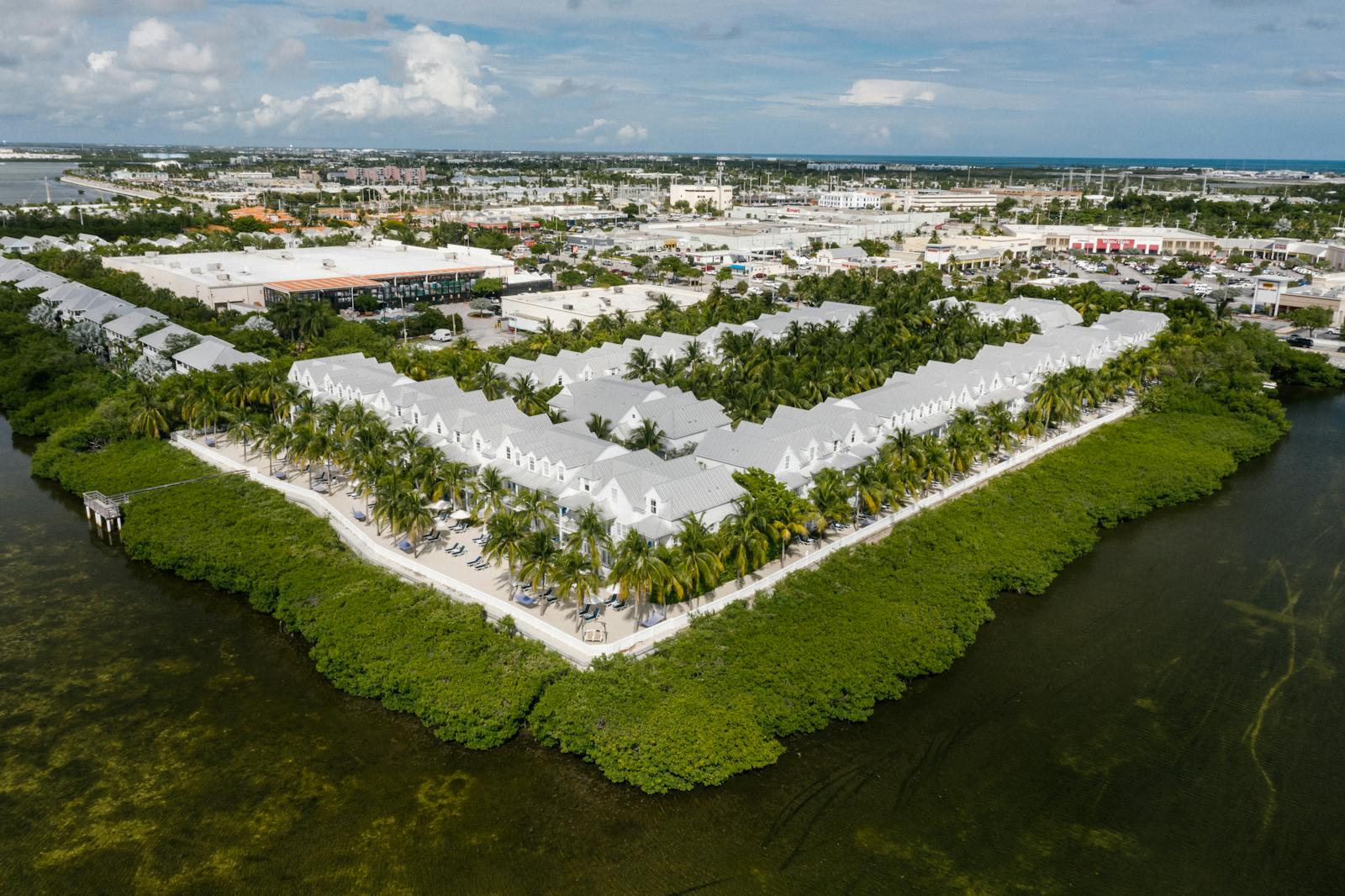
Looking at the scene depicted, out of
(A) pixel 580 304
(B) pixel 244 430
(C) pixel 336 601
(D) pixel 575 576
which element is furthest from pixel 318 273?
(D) pixel 575 576

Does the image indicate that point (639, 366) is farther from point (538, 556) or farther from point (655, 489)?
point (538, 556)

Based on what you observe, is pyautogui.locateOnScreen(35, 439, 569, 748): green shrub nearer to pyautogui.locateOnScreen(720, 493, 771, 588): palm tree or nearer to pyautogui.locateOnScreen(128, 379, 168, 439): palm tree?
pyautogui.locateOnScreen(128, 379, 168, 439): palm tree

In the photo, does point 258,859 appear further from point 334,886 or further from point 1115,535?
point 1115,535

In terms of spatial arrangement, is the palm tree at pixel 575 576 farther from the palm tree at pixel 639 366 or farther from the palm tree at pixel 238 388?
the palm tree at pixel 238 388

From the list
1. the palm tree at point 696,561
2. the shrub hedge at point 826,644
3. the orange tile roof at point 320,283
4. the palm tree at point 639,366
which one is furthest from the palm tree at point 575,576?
the orange tile roof at point 320,283

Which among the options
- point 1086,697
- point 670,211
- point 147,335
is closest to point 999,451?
point 1086,697

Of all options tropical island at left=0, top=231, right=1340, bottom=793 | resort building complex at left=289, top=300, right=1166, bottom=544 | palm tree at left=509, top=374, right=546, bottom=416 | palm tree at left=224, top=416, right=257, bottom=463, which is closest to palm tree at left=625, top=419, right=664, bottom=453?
tropical island at left=0, top=231, right=1340, bottom=793

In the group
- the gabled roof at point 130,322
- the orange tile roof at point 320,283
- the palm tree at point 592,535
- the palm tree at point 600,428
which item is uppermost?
the orange tile roof at point 320,283
